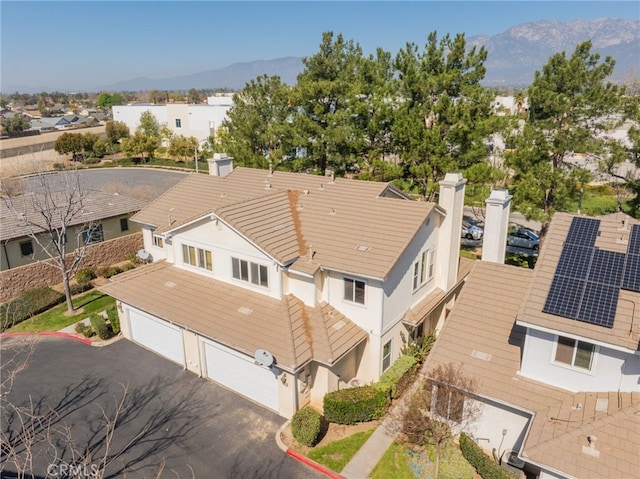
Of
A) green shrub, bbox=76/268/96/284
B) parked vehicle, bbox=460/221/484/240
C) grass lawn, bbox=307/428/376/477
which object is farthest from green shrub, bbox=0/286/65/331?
parked vehicle, bbox=460/221/484/240

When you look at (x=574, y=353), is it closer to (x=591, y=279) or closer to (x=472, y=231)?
(x=591, y=279)

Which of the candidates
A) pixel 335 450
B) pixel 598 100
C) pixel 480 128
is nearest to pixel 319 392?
pixel 335 450

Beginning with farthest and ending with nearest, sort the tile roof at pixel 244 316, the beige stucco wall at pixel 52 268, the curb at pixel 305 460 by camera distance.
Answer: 1. the beige stucco wall at pixel 52 268
2. the tile roof at pixel 244 316
3. the curb at pixel 305 460

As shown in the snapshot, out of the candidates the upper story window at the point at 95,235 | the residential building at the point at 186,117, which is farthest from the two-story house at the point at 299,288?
the residential building at the point at 186,117

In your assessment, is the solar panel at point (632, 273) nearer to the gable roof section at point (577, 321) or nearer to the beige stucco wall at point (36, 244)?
the gable roof section at point (577, 321)

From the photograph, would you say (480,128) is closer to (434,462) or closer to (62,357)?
(434,462)

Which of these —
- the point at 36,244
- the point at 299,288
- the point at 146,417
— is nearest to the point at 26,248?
the point at 36,244
